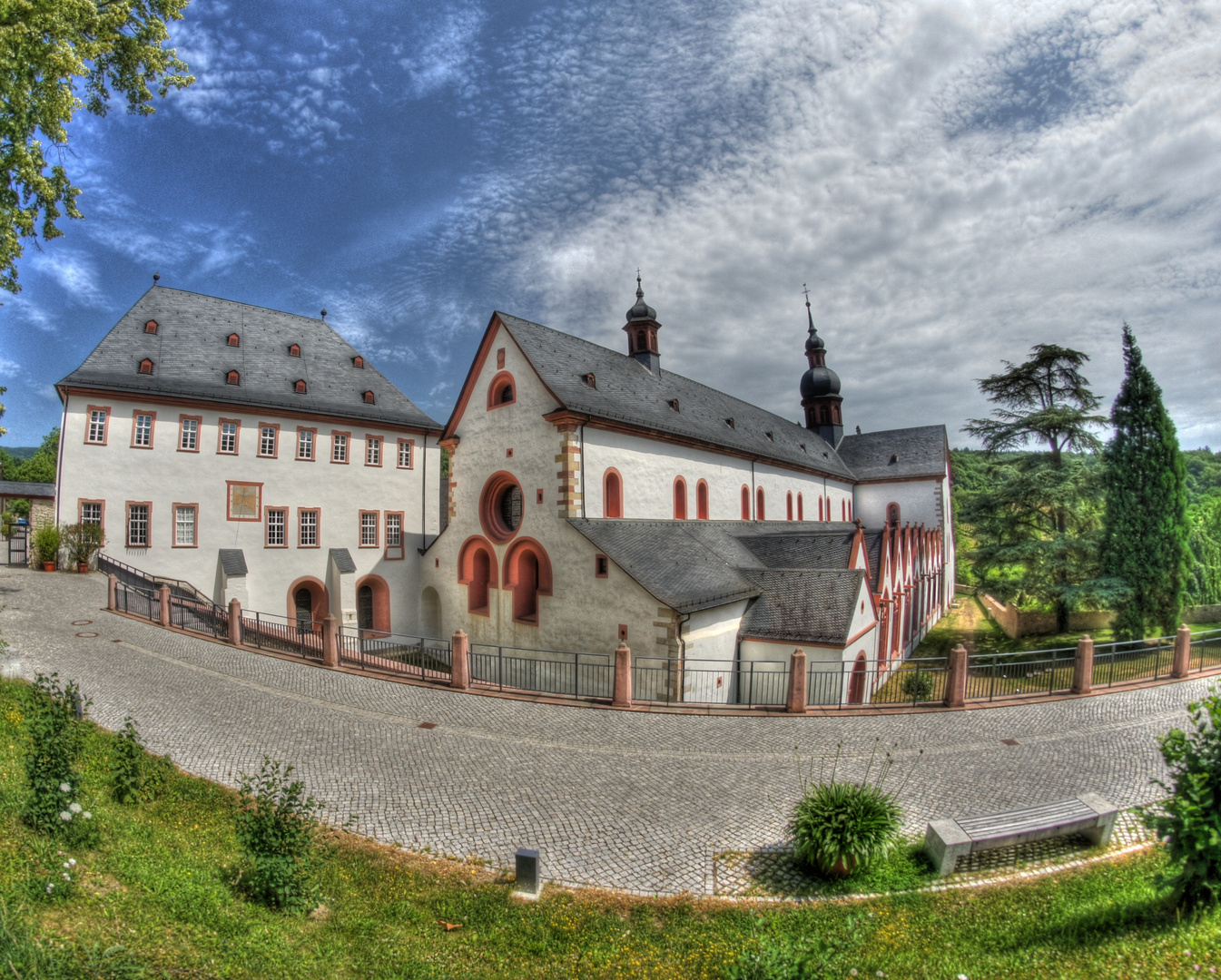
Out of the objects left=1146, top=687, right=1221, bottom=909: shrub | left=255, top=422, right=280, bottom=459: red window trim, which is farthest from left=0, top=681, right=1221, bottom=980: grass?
left=255, top=422, right=280, bottom=459: red window trim

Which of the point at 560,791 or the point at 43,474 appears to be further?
the point at 43,474

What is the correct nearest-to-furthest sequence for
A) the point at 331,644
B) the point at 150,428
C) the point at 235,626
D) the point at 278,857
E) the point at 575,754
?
the point at 278,857
the point at 575,754
the point at 331,644
the point at 235,626
the point at 150,428

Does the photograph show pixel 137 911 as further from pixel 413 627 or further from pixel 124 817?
pixel 413 627

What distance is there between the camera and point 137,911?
4.55 meters

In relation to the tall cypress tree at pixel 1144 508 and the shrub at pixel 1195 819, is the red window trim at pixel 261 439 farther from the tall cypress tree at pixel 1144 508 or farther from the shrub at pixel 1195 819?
the tall cypress tree at pixel 1144 508

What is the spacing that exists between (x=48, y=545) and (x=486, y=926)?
25.7m

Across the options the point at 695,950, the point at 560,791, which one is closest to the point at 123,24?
the point at 560,791

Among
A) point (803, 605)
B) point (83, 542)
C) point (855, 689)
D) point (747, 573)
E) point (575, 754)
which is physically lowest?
point (855, 689)

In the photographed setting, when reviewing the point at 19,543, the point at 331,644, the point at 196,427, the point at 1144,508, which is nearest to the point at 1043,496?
the point at 1144,508

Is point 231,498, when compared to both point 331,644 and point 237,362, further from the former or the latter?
point 331,644

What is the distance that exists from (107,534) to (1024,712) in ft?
96.8

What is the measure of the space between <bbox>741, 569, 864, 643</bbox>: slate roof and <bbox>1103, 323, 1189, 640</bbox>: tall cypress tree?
1320cm

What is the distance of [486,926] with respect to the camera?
5449mm

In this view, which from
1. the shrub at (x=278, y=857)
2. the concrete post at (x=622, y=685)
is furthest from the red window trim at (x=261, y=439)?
the shrub at (x=278, y=857)
